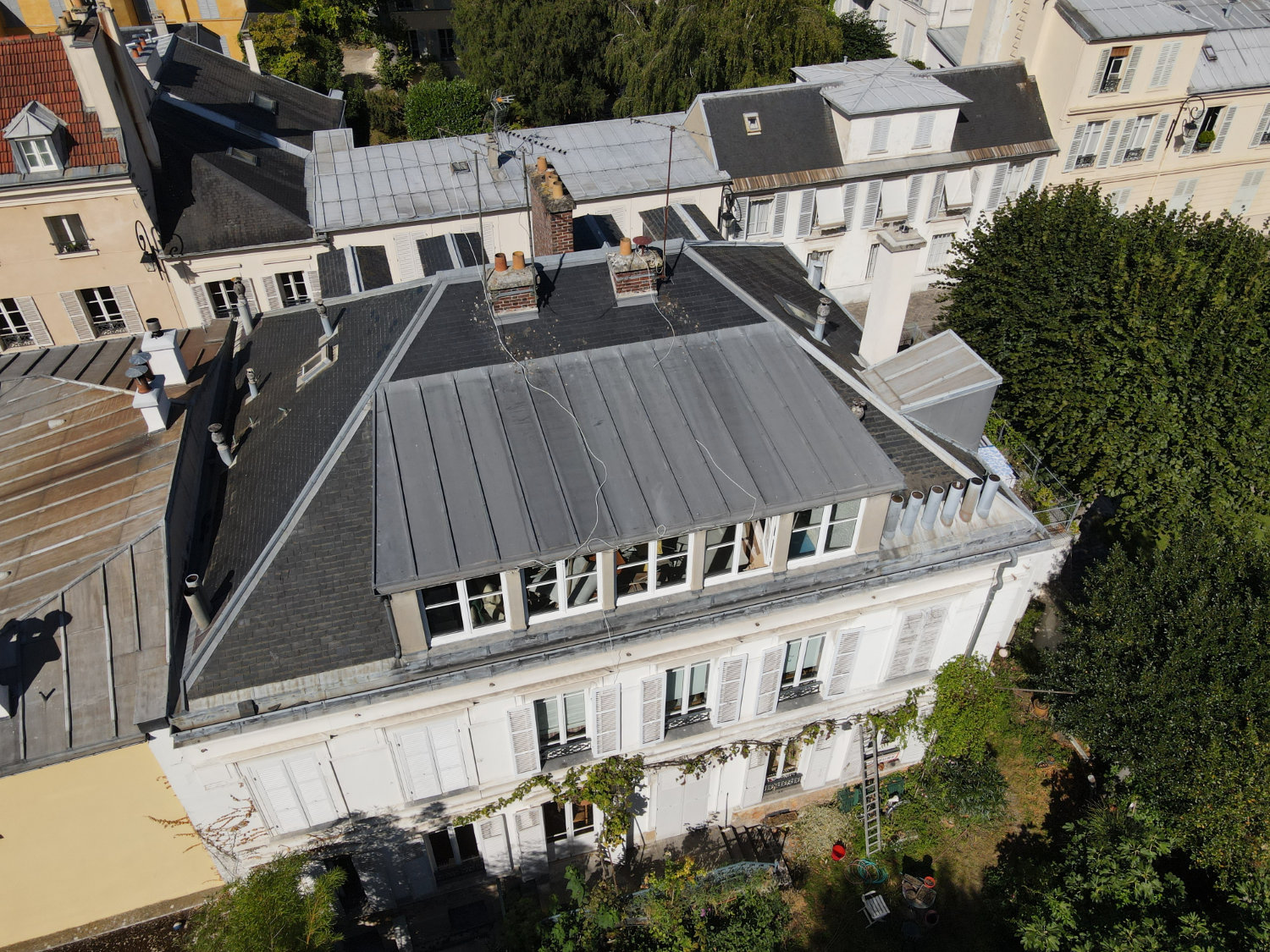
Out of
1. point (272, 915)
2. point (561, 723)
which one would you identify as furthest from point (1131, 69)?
point (272, 915)

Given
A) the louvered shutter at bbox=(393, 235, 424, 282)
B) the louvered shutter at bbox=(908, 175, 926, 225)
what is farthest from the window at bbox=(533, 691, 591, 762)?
the louvered shutter at bbox=(908, 175, 926, 225)

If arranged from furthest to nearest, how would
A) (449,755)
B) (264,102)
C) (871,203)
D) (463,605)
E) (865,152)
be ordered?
1. (264,102)
2. (871,203)
3. (865,152)
4. (449,755)
5. (463,605)

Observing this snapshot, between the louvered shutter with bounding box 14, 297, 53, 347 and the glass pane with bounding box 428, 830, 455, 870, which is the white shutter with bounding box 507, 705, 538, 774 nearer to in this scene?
the glass pane with bounding box 428, 830, 455, 870

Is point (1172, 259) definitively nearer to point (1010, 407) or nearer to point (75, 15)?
point (1010, 407)

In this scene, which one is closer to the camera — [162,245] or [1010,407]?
[1010,407]

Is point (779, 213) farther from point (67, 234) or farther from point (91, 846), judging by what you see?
point (91, 846)

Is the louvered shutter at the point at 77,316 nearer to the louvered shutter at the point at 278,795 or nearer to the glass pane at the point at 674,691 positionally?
the louvered shutter at the point at 278,795

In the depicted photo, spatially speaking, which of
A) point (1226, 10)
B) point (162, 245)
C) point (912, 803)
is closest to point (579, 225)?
point (162, 245)
